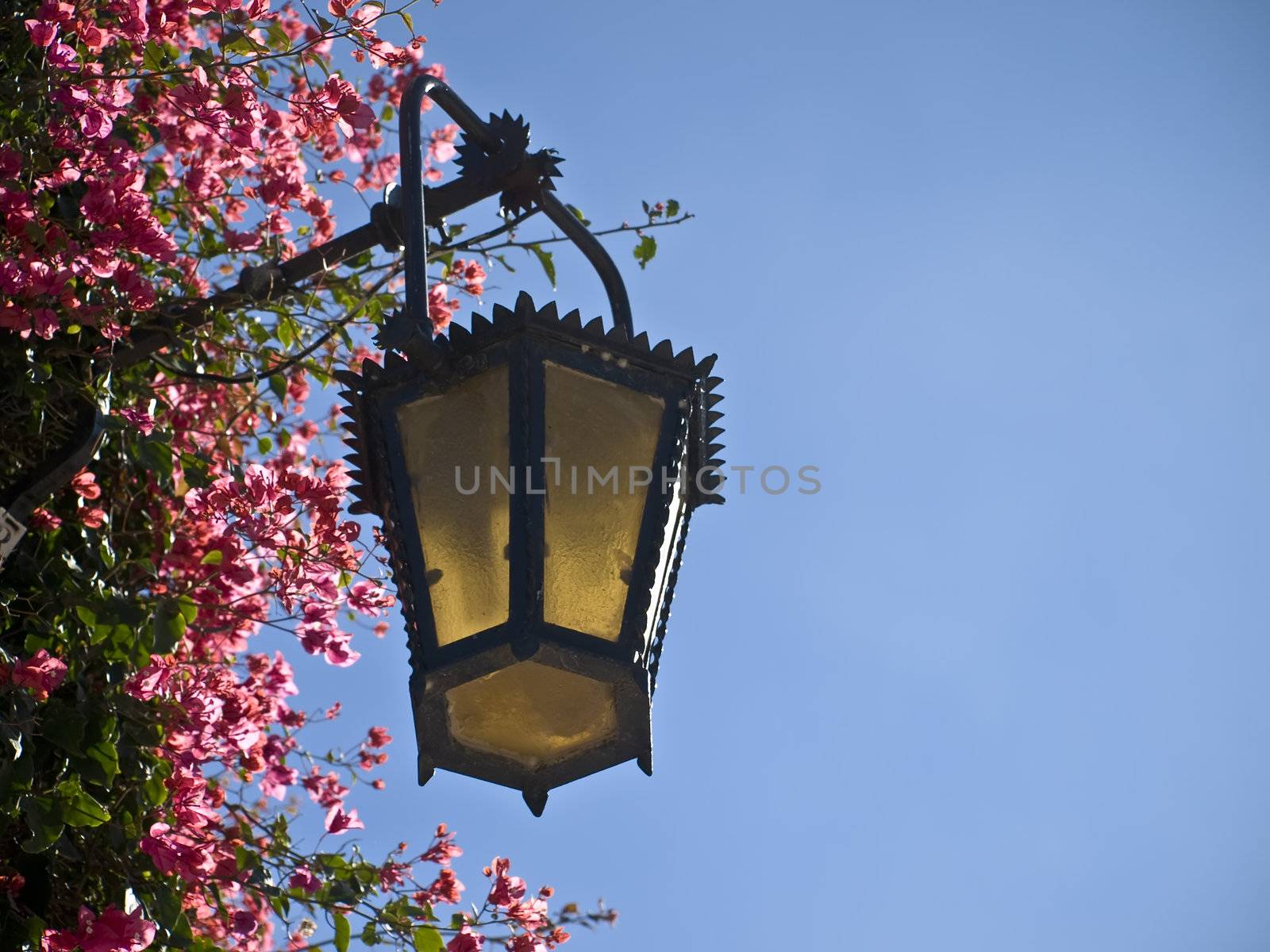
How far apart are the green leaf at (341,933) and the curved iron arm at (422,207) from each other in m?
1.90

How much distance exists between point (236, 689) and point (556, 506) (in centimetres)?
248

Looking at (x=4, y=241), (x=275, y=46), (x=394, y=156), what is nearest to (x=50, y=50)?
(x=4, y=241)

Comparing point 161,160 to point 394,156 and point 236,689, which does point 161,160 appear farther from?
point 236,689

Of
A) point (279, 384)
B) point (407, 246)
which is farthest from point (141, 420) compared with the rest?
point (407, 246)

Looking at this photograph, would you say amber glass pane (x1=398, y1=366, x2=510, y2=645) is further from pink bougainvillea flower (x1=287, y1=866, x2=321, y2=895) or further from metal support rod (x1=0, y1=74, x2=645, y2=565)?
pink bougainvillea flower (x1=287, y1=866, x2=321, y2=895)

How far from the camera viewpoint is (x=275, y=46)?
4.09 metres

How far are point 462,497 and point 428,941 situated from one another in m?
1.88

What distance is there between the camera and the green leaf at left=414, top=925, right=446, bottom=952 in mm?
3678

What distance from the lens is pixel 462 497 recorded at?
2.27 meters

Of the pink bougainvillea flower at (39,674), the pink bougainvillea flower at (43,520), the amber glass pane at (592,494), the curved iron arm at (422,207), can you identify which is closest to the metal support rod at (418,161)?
the curved iron arm at (422,207)

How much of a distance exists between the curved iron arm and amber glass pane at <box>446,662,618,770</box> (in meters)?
0.70

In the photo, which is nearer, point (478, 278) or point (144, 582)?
point (144, 582)

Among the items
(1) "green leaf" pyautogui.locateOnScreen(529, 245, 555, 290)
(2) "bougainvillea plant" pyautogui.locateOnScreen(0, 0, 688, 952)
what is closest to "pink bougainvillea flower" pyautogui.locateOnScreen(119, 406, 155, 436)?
(2) "bougainvillea plant" pyautogui.locateOnScreen(0, 0, 688, 952)

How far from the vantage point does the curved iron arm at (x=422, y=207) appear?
259 cm
